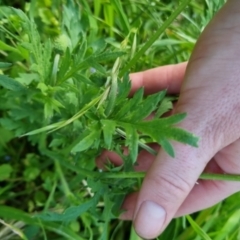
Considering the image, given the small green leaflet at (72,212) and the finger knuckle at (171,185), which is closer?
the finger knuckle at (171,185)

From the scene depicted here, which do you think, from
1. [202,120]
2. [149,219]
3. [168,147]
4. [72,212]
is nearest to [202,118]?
[202,120]

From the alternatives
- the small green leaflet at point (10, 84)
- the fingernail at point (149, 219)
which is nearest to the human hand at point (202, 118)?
the fingernail at point (149, 219)

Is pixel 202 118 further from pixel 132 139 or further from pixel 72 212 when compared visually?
pixel 72 212

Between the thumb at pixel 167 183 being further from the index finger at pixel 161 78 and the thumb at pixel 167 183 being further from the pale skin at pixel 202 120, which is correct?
the index finger at pixel 161 78

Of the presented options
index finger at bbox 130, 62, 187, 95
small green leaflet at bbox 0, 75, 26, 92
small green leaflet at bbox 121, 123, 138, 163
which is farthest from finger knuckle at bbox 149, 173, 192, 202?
index finger at bbox 130, 62, 187, 95

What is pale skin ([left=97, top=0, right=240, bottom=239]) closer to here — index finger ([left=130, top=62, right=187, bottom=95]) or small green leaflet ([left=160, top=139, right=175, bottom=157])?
small green leaflet ([left=160, top=139, right=175, bottom=157])

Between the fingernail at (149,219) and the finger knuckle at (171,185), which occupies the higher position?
the finger knuckle at (171,185)

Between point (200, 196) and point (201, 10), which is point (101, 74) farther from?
point (201, 10)
